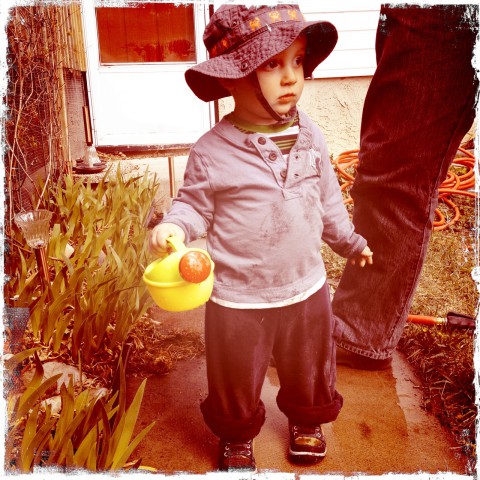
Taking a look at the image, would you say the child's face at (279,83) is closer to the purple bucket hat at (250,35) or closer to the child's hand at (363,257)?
the purple bucket hat at (250,35)

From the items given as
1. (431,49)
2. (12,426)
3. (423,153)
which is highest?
(431,49)

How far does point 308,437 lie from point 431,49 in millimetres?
1169

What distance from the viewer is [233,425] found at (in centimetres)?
134

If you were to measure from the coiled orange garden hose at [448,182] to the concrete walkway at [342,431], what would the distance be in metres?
1.62

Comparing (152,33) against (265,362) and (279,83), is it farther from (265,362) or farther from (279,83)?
(265,362)

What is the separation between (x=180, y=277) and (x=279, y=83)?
49cm

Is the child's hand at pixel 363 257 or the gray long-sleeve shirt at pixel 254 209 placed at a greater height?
the gray long-sleeve shirt at pixel 254 209

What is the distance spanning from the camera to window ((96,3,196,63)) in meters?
4.50

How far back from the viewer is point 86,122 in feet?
12.9

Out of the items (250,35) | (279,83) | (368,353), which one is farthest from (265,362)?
(250,35)

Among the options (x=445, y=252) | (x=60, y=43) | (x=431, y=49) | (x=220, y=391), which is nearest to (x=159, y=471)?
(x=220, y=391)

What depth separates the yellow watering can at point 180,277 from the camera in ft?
3.18

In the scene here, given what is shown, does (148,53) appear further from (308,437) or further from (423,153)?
(308,437)

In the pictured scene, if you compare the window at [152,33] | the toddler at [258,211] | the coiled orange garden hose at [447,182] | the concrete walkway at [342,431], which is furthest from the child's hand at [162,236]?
the window at [152,33]
